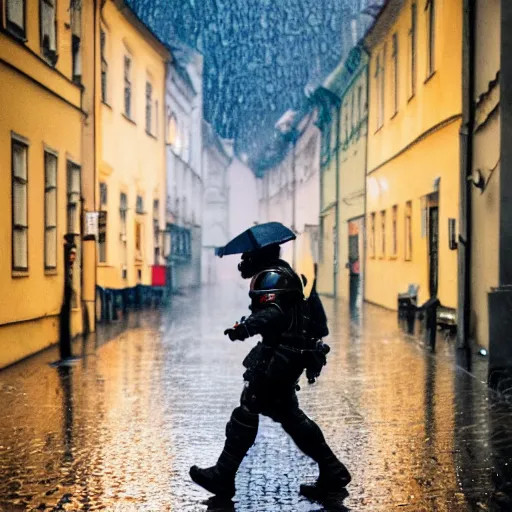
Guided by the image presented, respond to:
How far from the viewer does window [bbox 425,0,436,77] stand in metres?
21.3

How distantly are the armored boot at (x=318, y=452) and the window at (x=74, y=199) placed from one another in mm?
13049

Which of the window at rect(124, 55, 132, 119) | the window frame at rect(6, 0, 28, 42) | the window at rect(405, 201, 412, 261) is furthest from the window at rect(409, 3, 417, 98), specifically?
the window frame at rect(6, 0, 28, 42)

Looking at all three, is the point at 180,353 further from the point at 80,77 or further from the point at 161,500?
the point at 161,500

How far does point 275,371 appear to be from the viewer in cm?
624

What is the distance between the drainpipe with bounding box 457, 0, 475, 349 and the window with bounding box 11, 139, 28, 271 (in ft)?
20.8

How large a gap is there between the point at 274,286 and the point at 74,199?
43.8 ft

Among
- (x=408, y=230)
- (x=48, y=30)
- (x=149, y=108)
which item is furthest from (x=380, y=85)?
(x=48, y=30)

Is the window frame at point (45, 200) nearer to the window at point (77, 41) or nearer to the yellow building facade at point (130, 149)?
the window at point (77, 41)

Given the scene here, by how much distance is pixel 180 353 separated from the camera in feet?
51.2

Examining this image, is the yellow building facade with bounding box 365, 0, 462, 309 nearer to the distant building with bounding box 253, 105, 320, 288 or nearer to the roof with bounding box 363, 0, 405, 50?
the roof with bounding box 363, 0, 405, 50

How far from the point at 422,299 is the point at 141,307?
376 inches

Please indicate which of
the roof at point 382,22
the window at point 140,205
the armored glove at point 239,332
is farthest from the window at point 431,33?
the armored glove at point 239,332

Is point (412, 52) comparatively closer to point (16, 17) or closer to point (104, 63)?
point (104, 63)

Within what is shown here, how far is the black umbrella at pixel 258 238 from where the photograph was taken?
20.6 ft
